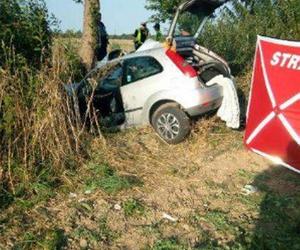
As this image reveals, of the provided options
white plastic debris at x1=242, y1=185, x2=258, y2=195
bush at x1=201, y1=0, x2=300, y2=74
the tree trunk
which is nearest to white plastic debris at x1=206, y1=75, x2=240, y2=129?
white plastic debris at x1=242, y1=185, x2=258, y2=195

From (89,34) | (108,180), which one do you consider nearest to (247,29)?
(89,34)

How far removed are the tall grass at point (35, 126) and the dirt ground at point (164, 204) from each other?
0.32 m

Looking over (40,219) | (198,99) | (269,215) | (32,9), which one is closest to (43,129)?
(40,219)

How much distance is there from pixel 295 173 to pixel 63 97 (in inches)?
140

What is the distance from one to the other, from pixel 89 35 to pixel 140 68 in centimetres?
255

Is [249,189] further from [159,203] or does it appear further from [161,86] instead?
[161,86]

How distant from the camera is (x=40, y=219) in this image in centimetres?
593

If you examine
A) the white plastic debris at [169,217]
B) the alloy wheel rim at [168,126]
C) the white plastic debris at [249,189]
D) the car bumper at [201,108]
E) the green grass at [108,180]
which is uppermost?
the car bumper at [201,108]

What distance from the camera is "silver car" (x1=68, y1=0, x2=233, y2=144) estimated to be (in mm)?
8500

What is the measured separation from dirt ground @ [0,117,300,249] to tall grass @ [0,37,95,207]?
324mm

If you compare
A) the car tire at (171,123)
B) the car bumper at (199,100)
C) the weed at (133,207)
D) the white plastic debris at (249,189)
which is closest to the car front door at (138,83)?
the car tire at (171,123)

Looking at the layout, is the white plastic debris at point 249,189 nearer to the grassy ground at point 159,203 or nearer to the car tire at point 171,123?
the grassy ground at point 159,203

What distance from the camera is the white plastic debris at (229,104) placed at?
8680 mm

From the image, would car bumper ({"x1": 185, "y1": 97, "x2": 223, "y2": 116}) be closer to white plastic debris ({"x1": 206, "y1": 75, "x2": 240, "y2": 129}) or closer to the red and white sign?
white plastic debris ({"x1": 206, "y1": 75, "x2": 240, "y2": 129})
